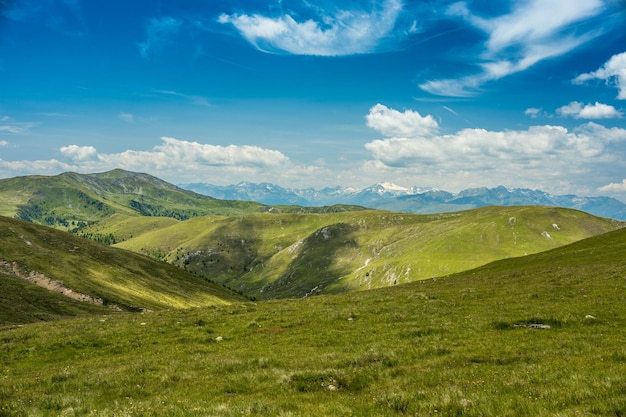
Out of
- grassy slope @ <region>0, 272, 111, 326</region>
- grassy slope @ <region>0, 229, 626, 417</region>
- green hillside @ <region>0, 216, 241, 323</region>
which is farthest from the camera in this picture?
green hillside @ <region>0, 216, 241, 323</region>

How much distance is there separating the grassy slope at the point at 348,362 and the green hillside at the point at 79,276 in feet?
111

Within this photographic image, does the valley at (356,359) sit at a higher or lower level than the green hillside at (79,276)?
higher

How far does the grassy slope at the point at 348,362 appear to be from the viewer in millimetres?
11461

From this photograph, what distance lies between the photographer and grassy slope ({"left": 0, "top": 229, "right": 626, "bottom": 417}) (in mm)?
11461

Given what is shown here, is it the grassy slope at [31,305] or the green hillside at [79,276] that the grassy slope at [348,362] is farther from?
the green hillside at [79,276]

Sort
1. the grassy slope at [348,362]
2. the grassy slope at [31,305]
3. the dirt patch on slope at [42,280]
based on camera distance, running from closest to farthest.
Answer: the grassy slope at [348,362] → the grassy slope at [31,305] → the dirt patch on slope at [42,280]

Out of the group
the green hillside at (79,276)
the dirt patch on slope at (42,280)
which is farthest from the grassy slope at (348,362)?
the dirt patch on slope at (42,280)

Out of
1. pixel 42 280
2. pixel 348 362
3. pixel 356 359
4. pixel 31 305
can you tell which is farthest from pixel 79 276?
pixel 356 359

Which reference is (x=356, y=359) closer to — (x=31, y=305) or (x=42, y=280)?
(x=31, y=305)

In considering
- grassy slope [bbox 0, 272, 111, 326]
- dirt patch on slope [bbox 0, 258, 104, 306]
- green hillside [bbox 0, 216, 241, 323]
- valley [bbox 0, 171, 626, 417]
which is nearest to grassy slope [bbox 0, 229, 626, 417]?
valley [bbox 0, 171, 626, 417]

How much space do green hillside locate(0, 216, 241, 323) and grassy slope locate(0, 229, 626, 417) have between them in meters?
33.8

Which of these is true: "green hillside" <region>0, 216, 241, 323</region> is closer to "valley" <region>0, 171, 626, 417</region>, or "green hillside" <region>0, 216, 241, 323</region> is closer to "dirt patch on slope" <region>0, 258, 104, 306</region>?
"dirt patch on slope" <region>0, 258, 104, 306</region>

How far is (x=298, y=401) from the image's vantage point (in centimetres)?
1277

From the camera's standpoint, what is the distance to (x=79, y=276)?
316ft
